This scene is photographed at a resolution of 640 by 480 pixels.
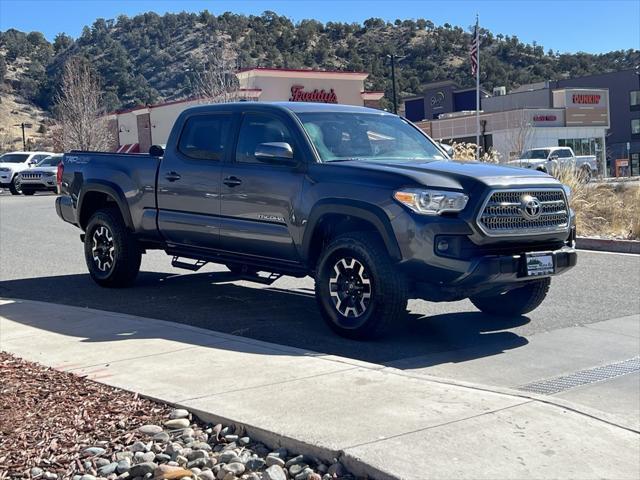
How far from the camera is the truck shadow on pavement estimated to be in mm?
7547

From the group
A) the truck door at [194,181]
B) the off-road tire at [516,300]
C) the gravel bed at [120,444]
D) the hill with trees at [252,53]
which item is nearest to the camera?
the gravel bed at [120,444]

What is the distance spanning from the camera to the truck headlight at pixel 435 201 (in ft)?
23.4

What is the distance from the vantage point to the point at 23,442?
190 inches

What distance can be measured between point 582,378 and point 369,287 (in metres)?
1.89

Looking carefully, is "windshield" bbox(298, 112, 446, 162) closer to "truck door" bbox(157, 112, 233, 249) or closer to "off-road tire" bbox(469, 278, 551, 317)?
"truck door" bbox(157, 112, 233, 249)

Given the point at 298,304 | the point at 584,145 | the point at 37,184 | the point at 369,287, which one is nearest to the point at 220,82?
the point at 37,184

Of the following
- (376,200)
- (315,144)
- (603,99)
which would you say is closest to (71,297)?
(315,144)

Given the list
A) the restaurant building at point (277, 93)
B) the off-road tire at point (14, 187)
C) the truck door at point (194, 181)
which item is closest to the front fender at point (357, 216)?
the truck door at point (194, 181)

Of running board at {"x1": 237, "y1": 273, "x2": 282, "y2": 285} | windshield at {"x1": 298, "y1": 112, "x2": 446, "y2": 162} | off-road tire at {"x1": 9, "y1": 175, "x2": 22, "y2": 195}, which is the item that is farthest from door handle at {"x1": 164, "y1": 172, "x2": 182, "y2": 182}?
off-road tire at {"x1": 9, "y1": 175, "x2": 22, "y2": 195}

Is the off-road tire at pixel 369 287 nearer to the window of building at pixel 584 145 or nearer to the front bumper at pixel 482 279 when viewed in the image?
the front bumper at pixel 482 279

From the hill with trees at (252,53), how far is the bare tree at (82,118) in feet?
83.2

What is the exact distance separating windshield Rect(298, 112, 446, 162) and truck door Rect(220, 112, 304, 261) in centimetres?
27

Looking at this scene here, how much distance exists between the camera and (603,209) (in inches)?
665

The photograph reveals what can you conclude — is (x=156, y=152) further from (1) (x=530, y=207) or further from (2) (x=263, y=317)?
(1) (x=530, y=207)
